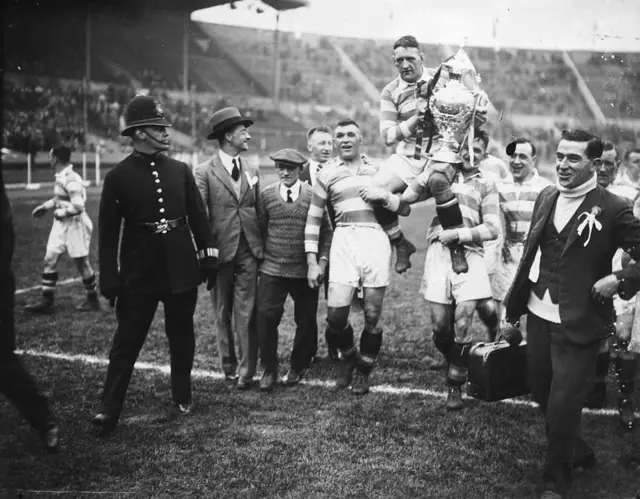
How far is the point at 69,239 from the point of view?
802 centimetres

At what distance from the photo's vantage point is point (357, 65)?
90.5 ft

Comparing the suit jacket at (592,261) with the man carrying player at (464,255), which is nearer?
the suit jacket at (592,261)

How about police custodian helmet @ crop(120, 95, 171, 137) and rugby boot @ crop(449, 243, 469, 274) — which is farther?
rugby boot @ crop(449, 243, 469, 274)

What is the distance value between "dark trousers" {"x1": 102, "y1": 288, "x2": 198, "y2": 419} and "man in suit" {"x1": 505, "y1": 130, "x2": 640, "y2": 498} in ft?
7.64

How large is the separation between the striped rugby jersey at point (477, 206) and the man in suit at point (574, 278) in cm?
108

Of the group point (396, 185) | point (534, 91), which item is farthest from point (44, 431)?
point (534, 91)

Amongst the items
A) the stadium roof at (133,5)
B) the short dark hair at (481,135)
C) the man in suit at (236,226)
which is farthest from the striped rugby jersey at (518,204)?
the stadium roof at (133,5)

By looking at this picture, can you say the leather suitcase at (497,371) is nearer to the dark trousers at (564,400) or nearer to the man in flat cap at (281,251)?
the dark trousers at (564,400)

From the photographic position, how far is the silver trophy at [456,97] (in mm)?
4633

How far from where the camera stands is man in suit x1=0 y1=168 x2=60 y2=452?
3629 millimetres

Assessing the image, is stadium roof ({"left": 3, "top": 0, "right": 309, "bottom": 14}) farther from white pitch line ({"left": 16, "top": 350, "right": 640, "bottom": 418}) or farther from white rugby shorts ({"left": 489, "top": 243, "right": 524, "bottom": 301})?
white rugby shorts ({"left": 489, "top": 243, "right": 524, "bottom": 301})

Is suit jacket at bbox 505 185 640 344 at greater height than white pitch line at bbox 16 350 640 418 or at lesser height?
greater

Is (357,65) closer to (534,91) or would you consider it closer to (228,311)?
(534,91)

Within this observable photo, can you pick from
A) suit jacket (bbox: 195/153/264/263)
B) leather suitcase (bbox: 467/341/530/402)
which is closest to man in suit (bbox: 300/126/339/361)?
suit jacket (bbox: 195/153/264/263)
